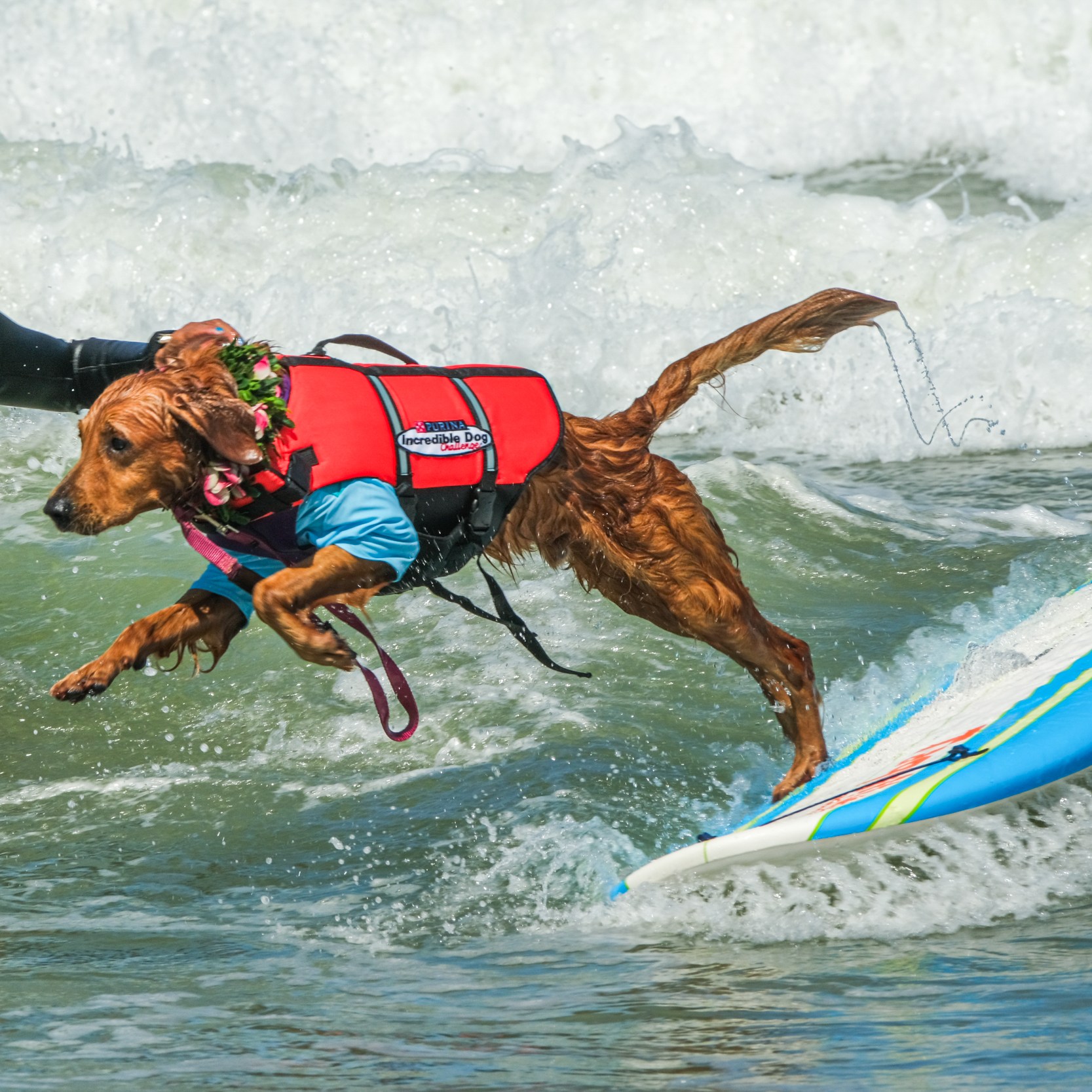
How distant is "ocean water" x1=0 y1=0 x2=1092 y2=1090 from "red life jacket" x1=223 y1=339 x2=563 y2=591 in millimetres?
960

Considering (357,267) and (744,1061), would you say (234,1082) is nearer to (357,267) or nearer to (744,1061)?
(744,1061)

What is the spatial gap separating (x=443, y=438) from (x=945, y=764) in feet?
5.15

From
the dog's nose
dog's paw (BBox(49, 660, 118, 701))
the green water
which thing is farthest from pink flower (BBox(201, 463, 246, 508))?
the green water

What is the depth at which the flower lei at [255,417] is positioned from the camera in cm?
362

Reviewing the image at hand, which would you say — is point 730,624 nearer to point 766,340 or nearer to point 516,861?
point 766,340

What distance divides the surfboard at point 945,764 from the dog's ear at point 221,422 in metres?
1.41

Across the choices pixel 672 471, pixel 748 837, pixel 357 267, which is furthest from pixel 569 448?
pixel 357 267

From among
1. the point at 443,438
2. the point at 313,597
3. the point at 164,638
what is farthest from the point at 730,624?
the point at 164,638

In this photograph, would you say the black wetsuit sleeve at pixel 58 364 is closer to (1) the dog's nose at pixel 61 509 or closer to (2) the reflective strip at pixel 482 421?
(2) the reflective strip at pixel 482 421

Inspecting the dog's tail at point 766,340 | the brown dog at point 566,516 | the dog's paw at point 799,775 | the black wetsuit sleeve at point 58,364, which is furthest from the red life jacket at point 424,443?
the dog's paw at point 799,775

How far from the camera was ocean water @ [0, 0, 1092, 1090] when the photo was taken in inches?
123

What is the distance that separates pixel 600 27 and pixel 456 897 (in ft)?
40.6

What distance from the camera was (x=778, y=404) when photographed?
9695mm

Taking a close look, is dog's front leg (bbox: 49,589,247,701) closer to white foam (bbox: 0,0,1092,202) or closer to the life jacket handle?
the life jacket handle
